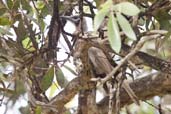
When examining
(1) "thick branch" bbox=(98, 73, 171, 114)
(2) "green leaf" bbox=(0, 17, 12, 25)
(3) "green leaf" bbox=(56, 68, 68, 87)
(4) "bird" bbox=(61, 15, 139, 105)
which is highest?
(2) "green leaf" bbox=(0, 17, 12, 25)

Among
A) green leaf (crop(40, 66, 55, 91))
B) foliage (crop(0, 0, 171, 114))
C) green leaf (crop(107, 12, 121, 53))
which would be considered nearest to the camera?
green leaf (crop(107, 12, 121, 53))

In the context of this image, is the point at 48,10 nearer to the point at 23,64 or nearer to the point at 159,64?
the point at 23,64

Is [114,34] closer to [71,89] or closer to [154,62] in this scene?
[154,62]

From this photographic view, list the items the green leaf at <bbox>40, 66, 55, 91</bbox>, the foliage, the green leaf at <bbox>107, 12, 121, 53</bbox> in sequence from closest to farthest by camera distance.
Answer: the green leaf at <bbox>107, 12, 121, 53</bbox>
the foliage
the green leaf at <bbox>40, 66, 55, 91</bbox>

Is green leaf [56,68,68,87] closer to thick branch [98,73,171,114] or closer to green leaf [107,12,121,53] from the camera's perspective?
thick branch [98,73,171,114]

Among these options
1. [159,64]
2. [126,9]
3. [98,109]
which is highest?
[126,9]

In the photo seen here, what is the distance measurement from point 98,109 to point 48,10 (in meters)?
0.23

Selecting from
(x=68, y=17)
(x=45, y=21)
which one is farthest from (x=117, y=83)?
(x=45, y=21)

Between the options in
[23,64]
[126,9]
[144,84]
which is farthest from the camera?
[144,84]

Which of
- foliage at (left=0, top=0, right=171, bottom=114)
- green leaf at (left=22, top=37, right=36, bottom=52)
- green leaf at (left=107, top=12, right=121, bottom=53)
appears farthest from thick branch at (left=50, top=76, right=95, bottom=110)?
green leaf at (left=107, top=12, right=121, bottom=53)

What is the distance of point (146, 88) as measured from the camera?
977mm

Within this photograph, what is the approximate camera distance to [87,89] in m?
0.90

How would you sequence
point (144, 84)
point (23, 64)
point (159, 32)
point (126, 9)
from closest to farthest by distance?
point (126, 9), point (159, 32), point (23, 64), point (144, 84)

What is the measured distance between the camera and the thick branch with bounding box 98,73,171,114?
3.16 feet
